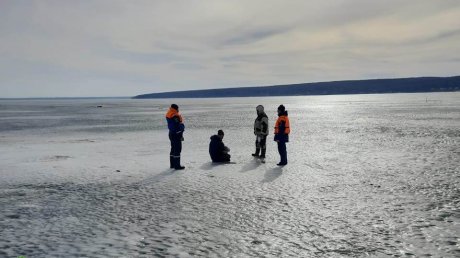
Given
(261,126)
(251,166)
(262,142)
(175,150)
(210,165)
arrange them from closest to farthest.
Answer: (175,150)
(251,166)
(210,165)
(261,126)
(262,142)

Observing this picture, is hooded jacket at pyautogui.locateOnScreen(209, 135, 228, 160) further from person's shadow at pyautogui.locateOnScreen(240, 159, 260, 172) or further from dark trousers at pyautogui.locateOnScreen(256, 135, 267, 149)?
dark trousers at pyautogui.locateOnScreen(256, 135, 267, 149)

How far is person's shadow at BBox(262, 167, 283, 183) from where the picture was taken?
10.7m

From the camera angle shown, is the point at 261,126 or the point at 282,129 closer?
the point at 282,129

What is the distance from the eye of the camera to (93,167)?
13125mm

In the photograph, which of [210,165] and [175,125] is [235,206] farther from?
[210,165]

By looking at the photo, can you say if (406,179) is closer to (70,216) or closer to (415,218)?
(415,218)

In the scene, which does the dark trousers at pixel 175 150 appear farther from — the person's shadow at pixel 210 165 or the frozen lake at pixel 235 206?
the person's shadow at pixel 210 165

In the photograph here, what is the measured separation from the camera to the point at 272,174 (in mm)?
11445

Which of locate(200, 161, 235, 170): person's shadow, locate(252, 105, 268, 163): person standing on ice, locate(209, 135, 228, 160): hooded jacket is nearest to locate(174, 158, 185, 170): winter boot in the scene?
locate(200, 161, 235, 170): person's shadow

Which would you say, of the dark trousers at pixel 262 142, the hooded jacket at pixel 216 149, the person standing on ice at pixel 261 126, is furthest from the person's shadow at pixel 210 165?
the dark trousers at pixel 262 142

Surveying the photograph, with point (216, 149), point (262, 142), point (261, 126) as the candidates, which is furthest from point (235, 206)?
point (262, 142)

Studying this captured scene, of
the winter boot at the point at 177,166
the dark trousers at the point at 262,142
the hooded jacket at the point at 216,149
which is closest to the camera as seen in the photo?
the winter boot at the point at 177,166

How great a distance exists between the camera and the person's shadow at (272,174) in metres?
10.7

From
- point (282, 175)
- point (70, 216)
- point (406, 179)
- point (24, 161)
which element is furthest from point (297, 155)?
point (24, 161)
